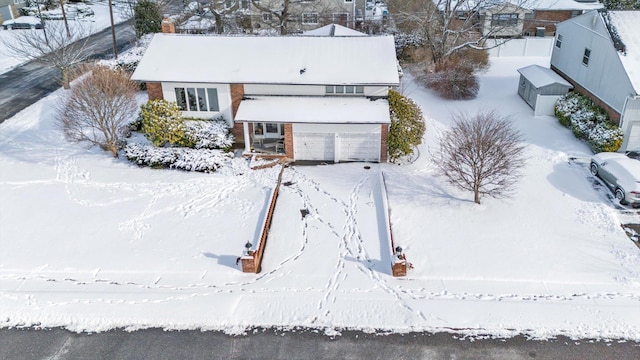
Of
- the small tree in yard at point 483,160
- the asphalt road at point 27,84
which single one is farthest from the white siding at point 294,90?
the asphalt road at point 27,84

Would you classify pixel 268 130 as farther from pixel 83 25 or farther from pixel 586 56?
pixel 83 25

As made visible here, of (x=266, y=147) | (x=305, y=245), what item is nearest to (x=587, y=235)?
(x=305, y=245)

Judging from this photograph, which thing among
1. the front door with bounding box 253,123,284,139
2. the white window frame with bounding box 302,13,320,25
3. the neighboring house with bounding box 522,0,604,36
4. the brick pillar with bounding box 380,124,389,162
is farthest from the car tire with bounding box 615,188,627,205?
the white window frame with bounding box 302,13,320,25

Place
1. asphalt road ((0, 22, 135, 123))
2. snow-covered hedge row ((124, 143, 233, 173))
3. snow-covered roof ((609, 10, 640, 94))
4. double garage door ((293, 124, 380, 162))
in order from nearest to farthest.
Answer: snow-covered hedge row ((124, 143, 233, 173))
double garage door ((293, 124, 380, 162))
snow-covered roof ((609, 10, 640, 94))
asphalt road ((0, 22, 135, 123))

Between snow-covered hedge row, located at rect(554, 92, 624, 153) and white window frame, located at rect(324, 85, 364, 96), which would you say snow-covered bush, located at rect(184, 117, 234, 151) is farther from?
snow-covered hedge row, located at rect(554, 92, 624, 153)

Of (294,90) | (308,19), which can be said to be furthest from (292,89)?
(308,19)

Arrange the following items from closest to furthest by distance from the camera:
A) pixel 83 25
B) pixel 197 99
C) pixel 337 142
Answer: pixel 337 142
pixel 197 99
pixel 83 25
